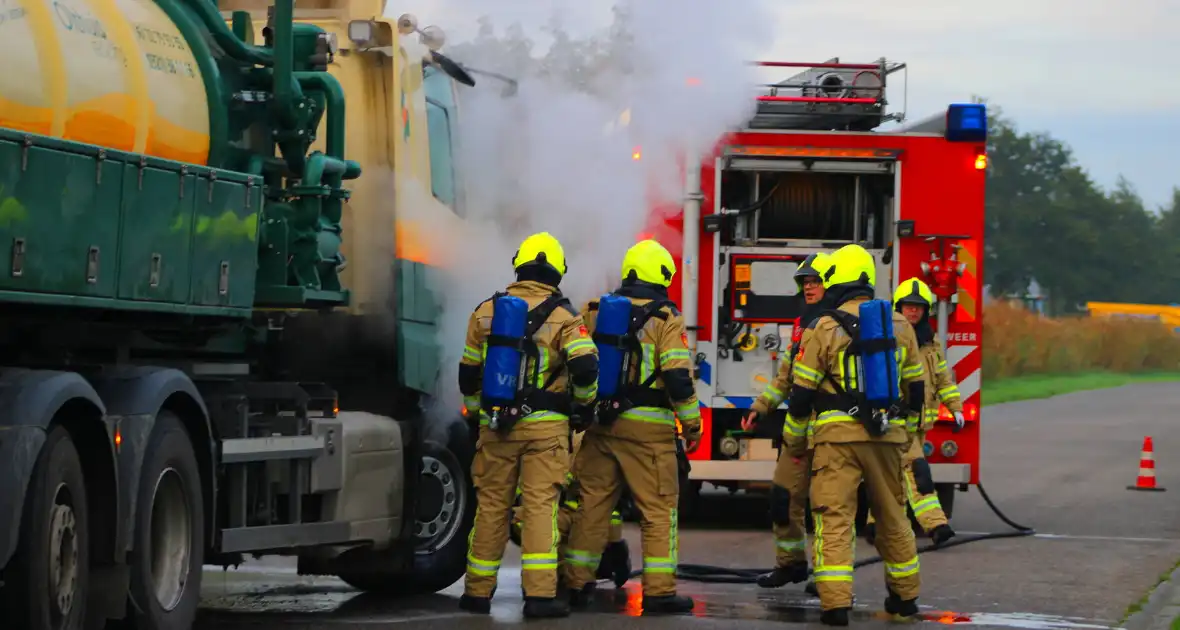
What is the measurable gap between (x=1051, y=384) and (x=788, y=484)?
1437 inches

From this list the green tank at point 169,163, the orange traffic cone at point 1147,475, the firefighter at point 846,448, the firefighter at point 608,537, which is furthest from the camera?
the orange traffic cone at point 1147,475

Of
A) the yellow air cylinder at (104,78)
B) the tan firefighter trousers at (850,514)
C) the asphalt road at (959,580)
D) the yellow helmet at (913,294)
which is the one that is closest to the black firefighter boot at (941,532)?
the asphalt road at (959,580)

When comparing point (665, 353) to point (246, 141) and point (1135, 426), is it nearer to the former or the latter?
point (246, 141)

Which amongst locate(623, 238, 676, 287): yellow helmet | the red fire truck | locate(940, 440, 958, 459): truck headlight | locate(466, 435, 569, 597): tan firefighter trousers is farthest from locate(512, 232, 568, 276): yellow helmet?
locate(940, 440, 958, 459): truck headlight

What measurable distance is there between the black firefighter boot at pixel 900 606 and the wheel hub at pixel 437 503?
2.26 metres

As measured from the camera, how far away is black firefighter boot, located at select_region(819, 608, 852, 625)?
29.3 ft

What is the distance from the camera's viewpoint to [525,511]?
909cm

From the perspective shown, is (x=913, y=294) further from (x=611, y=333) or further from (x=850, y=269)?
(x=611, y=333)

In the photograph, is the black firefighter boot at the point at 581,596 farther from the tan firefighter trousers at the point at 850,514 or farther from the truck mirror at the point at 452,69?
the truck mirror at the point at 452,69

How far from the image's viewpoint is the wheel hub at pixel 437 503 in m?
9.89

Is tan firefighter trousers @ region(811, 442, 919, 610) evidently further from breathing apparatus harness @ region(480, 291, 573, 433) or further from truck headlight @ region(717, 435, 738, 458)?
truck headlight @ region(717, 435, 738, 458)

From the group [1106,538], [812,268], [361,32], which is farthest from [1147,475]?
[361,32]

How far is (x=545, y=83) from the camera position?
39.4 feet

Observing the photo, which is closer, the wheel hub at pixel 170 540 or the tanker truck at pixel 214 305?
the tanker truck at pixel 214 305
